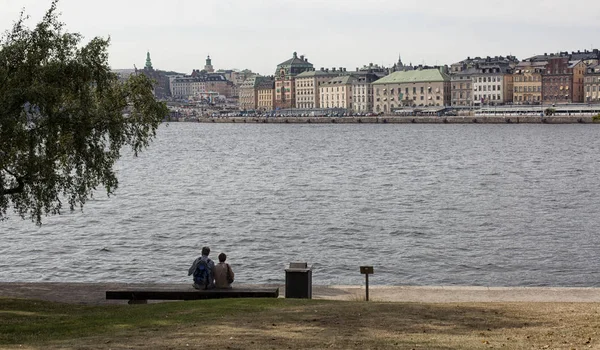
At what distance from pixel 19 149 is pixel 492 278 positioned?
1483cm

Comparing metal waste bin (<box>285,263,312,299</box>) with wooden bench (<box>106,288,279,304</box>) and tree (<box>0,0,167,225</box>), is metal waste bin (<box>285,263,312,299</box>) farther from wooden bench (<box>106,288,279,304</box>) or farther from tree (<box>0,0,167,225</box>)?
tree (<box>0,0,167,225</box>)

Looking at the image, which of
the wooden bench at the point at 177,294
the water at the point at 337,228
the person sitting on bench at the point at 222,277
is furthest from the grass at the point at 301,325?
the water at the point at 337,228

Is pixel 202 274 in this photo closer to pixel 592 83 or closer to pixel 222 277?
pixel 222 277

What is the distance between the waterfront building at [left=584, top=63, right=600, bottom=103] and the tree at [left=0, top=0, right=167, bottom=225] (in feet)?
601

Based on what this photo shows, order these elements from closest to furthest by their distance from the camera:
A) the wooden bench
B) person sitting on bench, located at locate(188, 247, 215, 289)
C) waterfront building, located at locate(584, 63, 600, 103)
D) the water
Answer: the wooden bench
person sitting on bench, located at locate(188, 247, 215, 289)
the water
waterfront building, located at locate(584, 63, 600, 103)

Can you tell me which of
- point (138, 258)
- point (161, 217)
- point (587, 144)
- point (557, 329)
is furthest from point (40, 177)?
point (587, 144)

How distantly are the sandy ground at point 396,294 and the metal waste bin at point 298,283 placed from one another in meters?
0.87

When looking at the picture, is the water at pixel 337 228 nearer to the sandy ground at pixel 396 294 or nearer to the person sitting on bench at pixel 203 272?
the sandy ground at pixel 396 294

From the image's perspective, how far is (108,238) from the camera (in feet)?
124

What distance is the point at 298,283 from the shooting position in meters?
18.2

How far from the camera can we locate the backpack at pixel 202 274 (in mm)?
18344

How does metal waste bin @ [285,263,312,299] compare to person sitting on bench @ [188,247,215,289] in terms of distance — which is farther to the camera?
person sitting on bench @ [188,247,215,289]

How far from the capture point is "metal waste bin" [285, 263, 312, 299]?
59.5 feet

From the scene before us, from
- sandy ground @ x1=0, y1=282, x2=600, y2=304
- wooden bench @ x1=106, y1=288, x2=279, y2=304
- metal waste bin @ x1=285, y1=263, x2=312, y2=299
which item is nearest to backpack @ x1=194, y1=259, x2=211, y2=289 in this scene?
wooden bench @ x1=106, y1=288, x2=279, y2=304
